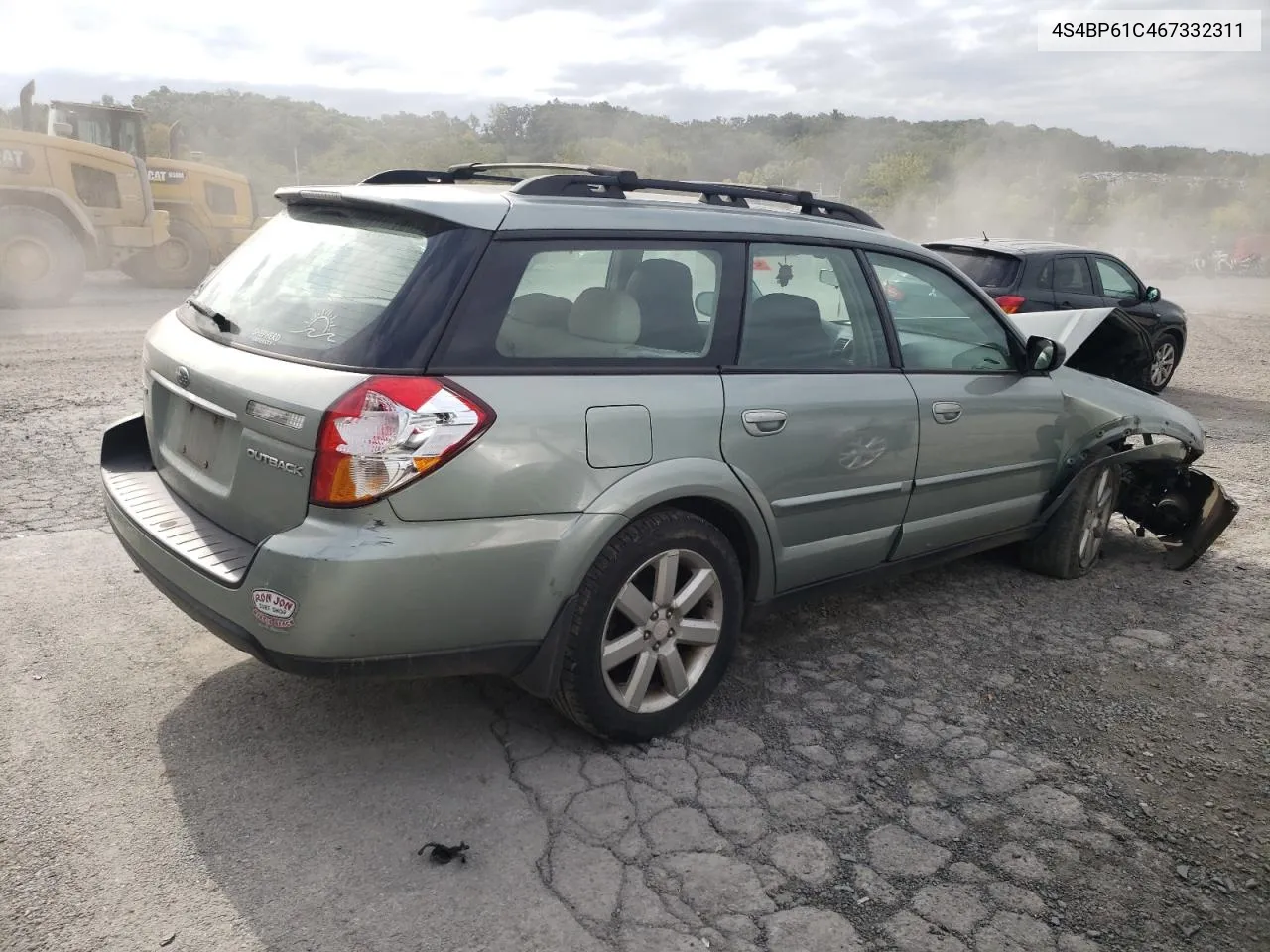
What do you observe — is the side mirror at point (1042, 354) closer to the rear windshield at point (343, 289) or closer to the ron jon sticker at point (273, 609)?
the rear windshield at point (343, 289)

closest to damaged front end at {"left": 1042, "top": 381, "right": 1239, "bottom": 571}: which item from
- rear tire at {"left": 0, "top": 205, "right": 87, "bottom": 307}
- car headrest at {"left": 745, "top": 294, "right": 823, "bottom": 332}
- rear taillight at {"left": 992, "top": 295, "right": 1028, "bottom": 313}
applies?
car headrest at {"left": 745, "top": 294, "right": 823, "bottom": 332}

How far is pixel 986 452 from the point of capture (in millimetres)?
4191

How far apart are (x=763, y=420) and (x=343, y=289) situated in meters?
1.33

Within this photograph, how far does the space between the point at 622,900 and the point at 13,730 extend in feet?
6.35

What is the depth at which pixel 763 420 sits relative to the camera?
3299mm

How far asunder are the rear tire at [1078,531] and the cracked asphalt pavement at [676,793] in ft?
1.22

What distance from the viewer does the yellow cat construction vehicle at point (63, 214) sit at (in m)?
13.8

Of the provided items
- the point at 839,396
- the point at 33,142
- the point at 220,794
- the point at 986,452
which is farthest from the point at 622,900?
the point at 33,142

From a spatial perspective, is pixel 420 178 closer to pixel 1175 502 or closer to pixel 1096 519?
pixel 1096 519

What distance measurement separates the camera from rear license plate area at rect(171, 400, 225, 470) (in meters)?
2.95

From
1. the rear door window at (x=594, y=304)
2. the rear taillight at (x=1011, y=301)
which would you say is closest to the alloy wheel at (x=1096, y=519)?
the rear door window at (x=594, y=304)

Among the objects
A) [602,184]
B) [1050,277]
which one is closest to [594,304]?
[602,184]

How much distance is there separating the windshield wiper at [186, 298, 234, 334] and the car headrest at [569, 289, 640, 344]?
1.04m

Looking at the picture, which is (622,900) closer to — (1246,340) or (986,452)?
(986,452)
